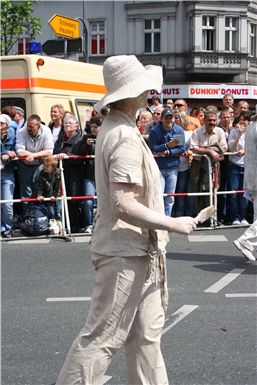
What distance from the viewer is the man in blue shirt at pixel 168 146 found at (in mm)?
11617

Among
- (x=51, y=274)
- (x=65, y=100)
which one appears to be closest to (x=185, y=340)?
(x=51, y=274)

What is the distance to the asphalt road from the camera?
17.1 ft

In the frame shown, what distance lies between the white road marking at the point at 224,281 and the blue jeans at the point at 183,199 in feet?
12.7

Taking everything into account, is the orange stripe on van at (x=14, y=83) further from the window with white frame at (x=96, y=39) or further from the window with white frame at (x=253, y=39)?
the window with white frame at (x=253, y=39)

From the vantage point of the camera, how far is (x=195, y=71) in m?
47.1

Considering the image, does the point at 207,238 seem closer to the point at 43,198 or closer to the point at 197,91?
the point at 43,198

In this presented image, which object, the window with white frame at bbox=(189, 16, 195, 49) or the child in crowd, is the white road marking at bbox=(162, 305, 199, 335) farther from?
the window with white frame at bbox=(189, 16, 195, 49)

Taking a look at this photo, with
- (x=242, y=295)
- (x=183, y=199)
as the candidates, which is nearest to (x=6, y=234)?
(x=183, y=199)

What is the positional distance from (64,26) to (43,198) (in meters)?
5.49

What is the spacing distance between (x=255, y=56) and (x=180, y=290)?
44580 mm

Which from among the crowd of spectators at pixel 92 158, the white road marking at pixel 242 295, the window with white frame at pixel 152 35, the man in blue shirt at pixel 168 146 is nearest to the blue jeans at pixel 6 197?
the crowd of spectators at pixel 92 158

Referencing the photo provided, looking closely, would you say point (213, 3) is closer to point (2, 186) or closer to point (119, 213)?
point (2, 186)

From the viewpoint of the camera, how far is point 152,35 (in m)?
49.1

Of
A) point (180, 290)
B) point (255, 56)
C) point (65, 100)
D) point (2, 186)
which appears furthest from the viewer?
point (255, 56)
